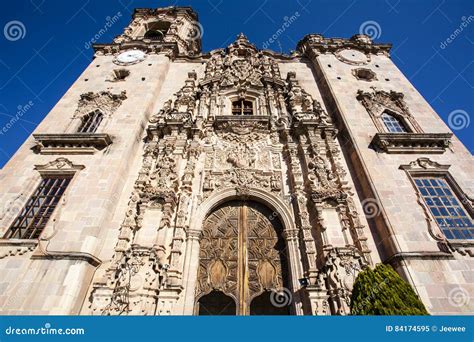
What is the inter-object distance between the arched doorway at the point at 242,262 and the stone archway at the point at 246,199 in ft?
0.89

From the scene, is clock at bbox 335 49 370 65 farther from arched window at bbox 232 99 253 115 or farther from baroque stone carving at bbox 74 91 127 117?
baroque stone carving at bbox 74 91 127 117

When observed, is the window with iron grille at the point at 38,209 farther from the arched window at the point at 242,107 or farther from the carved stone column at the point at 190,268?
the arched window at the point at 242,107

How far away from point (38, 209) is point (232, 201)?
291 inches

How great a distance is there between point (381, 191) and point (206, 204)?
6.72 metres

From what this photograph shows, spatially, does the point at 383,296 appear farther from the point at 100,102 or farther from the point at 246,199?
the point at 100,102

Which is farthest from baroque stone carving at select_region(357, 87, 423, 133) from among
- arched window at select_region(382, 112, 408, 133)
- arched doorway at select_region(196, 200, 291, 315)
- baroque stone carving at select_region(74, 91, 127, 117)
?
baroque stone carving at select_region(74, 91, 127, 117)

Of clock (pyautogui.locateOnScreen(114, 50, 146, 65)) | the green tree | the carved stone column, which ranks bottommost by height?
the green tree

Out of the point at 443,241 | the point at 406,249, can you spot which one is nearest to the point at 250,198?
the point at 406,249

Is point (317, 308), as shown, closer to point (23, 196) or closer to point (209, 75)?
point (23, 196)

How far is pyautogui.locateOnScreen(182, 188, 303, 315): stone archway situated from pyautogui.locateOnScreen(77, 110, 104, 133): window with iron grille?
7549 mm

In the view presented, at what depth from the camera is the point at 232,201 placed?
994cm

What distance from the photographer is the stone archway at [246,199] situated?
745 cm

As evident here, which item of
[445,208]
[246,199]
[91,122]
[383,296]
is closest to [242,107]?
[246,199]

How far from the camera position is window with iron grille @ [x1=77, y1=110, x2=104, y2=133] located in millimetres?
12117
